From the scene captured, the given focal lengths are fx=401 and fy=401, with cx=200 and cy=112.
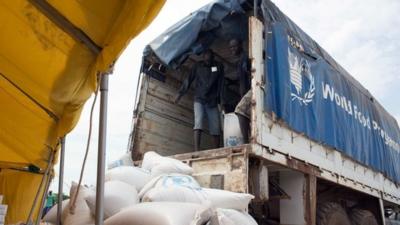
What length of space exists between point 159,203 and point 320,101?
2.93 meters

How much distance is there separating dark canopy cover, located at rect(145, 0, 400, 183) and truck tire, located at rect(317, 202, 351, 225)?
721 millimetres

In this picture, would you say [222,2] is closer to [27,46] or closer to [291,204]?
[291,204]

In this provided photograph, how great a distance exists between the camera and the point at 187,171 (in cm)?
356

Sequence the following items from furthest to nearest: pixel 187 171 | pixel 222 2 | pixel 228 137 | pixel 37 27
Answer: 1. pixel 222 2
2. pixel 228 137
3. pixel 187 171
4. pixel 37 27

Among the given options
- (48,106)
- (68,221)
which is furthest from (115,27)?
(68,221)

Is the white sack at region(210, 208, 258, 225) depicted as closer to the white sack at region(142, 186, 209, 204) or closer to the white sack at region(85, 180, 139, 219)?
the white sack at region(142, 186, 209, 204)

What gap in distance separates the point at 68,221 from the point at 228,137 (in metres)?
1.64

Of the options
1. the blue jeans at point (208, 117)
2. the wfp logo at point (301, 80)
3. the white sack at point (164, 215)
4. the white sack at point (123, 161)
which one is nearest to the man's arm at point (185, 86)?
the blue jeans at point (208, 117)

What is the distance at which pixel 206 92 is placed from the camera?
4934 millimetres

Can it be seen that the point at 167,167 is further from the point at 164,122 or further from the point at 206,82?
the point at 206,82

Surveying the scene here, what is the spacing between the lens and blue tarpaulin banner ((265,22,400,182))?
3885 mm

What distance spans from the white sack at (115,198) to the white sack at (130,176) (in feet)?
0.97

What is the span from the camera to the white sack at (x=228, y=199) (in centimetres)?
296

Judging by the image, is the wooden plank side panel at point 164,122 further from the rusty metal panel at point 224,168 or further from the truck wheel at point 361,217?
the truck wheel at point 361,217
